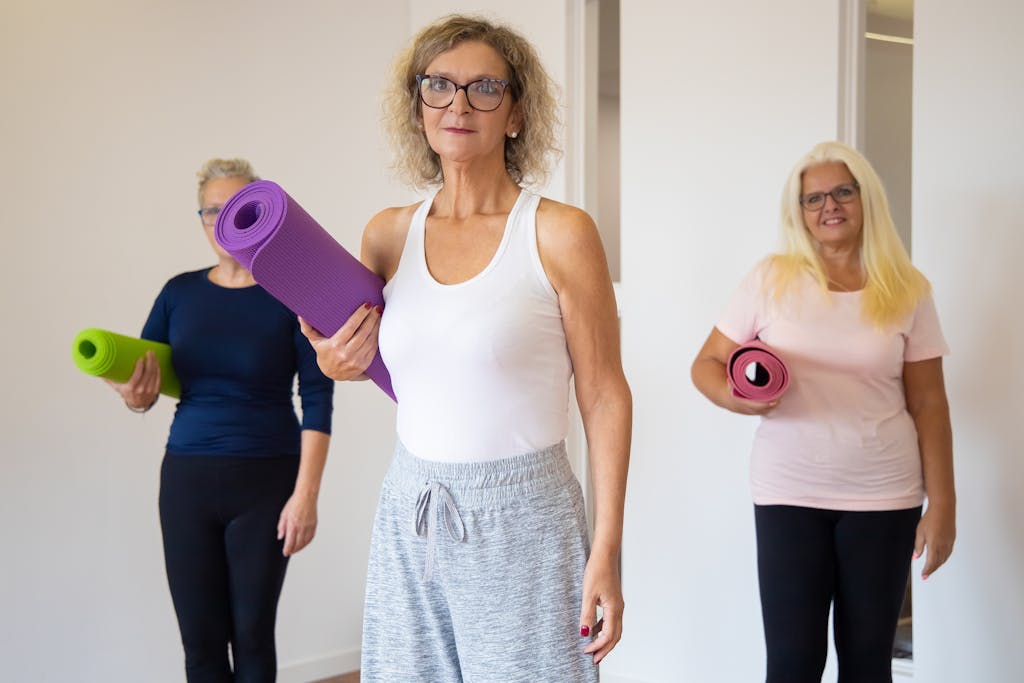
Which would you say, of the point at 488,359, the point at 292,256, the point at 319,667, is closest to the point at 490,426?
the point at 488,359

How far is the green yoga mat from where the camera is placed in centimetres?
231

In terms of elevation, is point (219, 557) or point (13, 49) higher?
point (13, 49)

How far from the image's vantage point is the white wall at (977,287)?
2680 millimetres

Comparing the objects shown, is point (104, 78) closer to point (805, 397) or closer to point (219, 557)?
point (219, 557)

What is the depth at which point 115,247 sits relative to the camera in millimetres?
3367

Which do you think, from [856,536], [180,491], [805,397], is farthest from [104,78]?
[856,536]

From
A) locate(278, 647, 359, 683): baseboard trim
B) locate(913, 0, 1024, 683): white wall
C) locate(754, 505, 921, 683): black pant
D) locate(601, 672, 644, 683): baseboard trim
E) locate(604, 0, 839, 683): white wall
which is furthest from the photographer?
locate(278, 647, 359, 683): baseboard trim

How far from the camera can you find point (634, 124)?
3494 mm

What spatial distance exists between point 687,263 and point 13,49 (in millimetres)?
2115

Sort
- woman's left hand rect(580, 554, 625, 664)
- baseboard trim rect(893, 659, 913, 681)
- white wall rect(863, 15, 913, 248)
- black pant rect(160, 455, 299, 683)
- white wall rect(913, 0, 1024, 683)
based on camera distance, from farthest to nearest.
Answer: white wall rect(863, 15, 913, 248) < baseboard trim rect(893, 659, 913, 681) < white wall rect(913, 0, 1024, 683) < black pant rect(160, 455, 299, 683) < woman's left hand rect(580, 554, 625, 664)

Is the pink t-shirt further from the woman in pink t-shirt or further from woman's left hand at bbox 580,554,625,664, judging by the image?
woman's left hand at bbox 580,554,625,664

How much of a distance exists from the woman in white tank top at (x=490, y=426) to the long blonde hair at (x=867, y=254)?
110cm

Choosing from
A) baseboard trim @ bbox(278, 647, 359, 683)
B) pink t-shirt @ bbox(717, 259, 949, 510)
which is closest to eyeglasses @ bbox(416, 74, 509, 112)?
pink t-shirt @ bbox(717, 259, 949, 510)

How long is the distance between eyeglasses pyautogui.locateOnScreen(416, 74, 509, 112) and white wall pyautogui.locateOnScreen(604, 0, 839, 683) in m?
1.72
